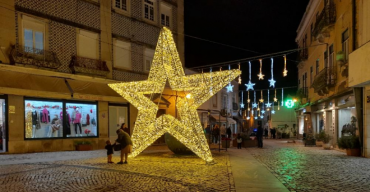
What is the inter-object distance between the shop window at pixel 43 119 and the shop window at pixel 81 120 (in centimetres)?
56

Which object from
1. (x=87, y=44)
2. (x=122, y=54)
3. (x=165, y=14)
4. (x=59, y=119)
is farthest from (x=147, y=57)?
(x=59, y=119)

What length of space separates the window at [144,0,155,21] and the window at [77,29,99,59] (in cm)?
508

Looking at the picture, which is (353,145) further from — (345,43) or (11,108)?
(11,108)

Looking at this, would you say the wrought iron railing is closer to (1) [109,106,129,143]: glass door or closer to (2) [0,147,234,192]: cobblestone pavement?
(2) [0,147,234,192]: cobblestone pavement

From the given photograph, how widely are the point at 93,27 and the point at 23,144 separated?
26.3 feet

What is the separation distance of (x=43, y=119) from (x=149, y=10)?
37.1 feet

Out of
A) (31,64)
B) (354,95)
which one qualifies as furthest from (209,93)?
(31,64)

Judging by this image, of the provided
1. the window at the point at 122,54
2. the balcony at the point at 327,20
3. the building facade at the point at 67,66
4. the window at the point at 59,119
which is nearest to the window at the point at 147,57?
the building facade at the point at 67,66

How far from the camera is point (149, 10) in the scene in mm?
23250

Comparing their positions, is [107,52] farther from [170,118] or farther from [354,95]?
[354,95]

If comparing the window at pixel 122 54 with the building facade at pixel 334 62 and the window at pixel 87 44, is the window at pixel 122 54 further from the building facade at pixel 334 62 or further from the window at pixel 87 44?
the building facade at pixel 334 62

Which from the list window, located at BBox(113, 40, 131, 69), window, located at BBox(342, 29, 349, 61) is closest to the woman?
window, located at BBox(113, 40, 131, 69)

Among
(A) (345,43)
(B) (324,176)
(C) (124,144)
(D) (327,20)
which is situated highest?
(D) (327,20)

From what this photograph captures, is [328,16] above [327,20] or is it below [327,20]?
above
